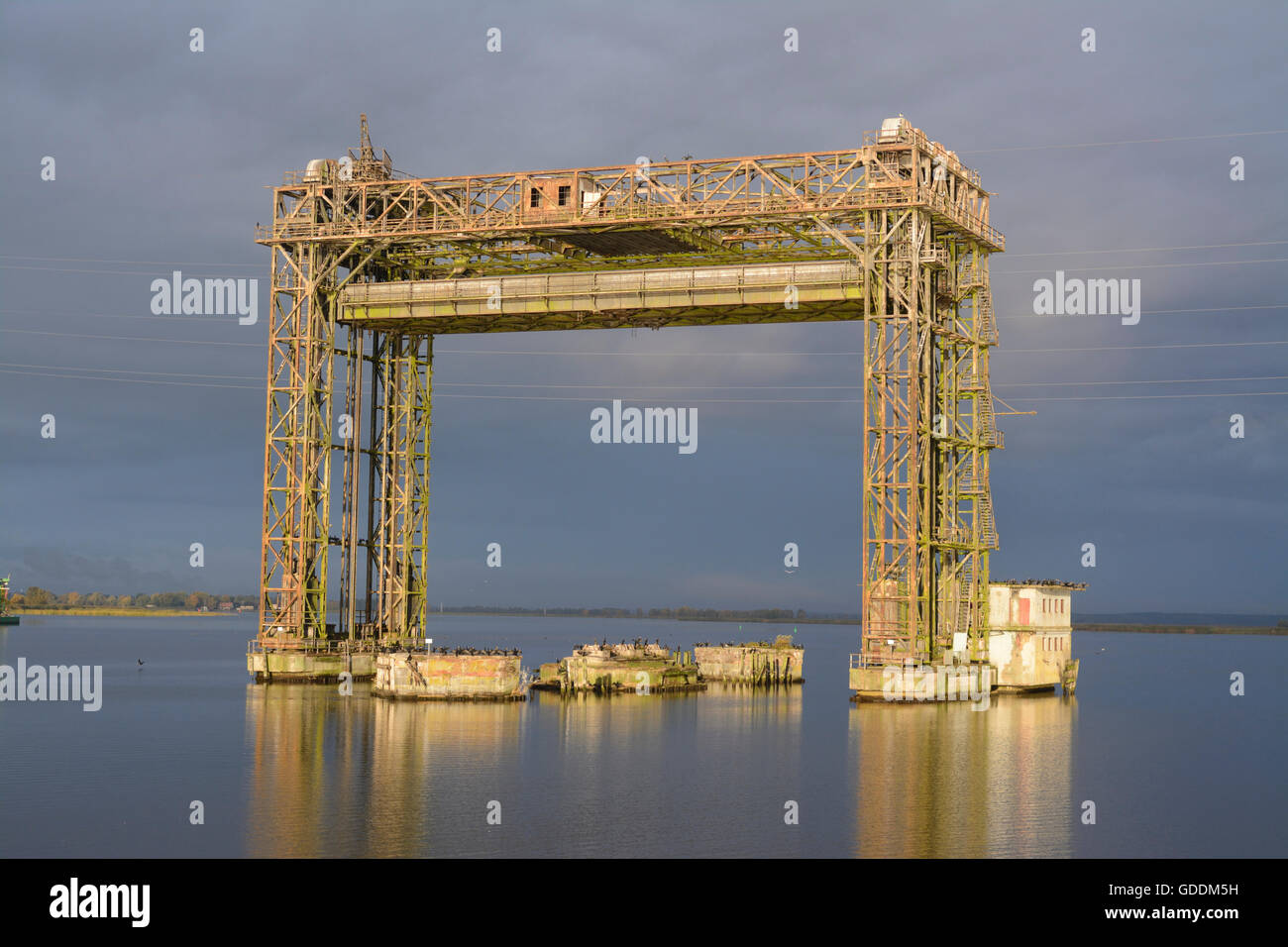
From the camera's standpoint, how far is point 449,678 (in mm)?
78000

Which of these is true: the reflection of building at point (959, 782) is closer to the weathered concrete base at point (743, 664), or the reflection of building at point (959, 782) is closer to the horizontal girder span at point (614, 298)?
the horizontal girder span at point (614, 298)

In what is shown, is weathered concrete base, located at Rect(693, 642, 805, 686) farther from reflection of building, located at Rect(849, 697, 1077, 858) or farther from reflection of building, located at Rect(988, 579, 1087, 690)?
reflection of building, located at Rect(849, 697, 1077, 858)

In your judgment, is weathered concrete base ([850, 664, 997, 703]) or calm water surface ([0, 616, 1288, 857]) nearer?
calm water surface ([0, 616, 1288, 857])

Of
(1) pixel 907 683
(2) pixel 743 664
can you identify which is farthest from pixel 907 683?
(2) pixel 743 664

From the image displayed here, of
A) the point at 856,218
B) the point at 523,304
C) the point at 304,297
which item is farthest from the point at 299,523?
the point at 856,218

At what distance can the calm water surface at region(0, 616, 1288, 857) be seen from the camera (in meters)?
40.2

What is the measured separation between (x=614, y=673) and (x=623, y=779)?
1450 inches

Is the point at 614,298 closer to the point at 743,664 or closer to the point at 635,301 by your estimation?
the point at 635,301

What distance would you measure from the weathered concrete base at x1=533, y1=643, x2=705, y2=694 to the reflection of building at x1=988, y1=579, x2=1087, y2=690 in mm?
20796

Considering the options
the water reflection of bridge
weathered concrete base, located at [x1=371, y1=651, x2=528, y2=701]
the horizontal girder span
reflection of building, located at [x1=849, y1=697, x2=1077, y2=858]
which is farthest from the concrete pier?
the horizontal girder span

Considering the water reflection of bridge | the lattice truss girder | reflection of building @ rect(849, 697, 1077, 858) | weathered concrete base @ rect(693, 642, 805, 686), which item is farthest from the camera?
weathered concrete base @ rect(693, 642, 805, 686)

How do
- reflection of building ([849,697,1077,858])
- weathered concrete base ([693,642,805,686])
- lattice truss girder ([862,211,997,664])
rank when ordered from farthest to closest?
weathered concrete base ([693,642,805,686]) → lattice truss girder ([862,211,997,664]) → reflection of building ([849,697,1077,858])

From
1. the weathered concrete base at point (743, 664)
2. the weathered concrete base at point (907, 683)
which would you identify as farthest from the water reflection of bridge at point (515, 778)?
the weathered concrete base at point (743, 664)

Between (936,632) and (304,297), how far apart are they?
42839mm
